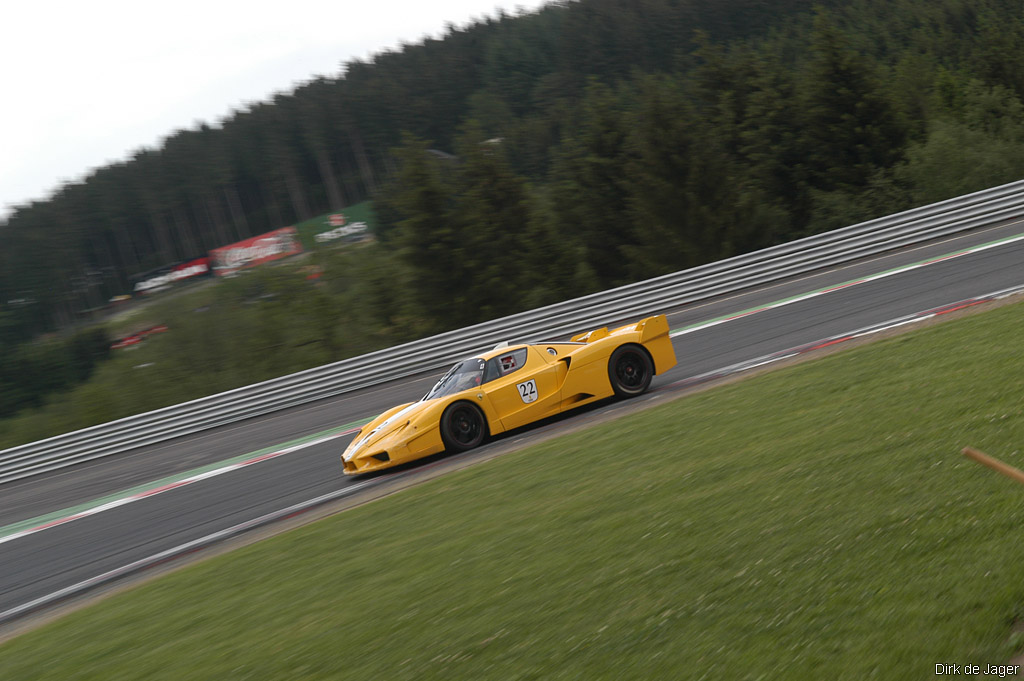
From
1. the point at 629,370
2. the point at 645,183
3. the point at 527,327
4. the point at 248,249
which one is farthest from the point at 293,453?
the point at 248,249

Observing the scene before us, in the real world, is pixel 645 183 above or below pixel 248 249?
below

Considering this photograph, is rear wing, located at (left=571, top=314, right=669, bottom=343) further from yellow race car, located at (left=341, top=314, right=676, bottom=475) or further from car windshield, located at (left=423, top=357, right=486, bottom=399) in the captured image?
car windshield, located at (left=423, top=357, right=486, bottom=399)

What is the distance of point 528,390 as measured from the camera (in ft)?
34.5

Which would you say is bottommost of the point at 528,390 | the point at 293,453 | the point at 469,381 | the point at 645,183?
the point at 293,453

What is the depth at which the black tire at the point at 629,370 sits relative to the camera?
1095 cm

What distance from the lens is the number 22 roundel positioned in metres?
10.5

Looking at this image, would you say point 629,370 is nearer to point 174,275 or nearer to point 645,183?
point 645,183

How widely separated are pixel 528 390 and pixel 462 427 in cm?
91

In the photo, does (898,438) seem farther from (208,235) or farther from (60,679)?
(208,235)

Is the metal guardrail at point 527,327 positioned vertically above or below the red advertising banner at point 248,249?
below

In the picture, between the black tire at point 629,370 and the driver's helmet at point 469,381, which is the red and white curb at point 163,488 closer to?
the driver's helmet at point 469,381

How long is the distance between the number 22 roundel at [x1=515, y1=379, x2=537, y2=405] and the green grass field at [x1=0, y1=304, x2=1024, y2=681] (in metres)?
2.26

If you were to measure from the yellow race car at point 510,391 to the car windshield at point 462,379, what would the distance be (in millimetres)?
12

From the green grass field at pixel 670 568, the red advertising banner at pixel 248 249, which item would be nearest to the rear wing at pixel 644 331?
the green grass field at pixel 670 568
